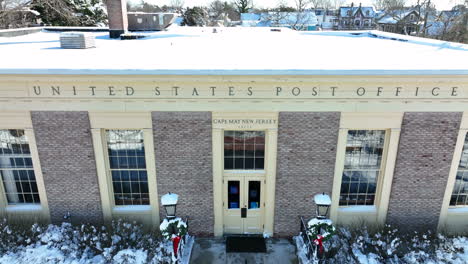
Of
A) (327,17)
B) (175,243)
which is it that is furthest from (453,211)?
(327,17)

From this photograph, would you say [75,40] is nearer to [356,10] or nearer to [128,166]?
[128,166]

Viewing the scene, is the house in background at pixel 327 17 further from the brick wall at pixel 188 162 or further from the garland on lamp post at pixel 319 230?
the garland on lamp post at pixel 319 230

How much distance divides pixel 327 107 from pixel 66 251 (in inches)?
318

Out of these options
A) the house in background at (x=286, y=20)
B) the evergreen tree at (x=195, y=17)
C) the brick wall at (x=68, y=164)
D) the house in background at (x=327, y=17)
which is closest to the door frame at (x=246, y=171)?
the brick wall at (x=68, y=164)

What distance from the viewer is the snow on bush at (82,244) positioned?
8.30 m

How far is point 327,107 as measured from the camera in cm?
830

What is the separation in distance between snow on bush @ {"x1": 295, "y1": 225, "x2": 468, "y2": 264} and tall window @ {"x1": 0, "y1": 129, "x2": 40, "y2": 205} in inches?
323

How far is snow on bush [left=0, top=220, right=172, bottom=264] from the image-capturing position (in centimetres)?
830

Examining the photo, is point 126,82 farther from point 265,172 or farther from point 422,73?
point 422,73

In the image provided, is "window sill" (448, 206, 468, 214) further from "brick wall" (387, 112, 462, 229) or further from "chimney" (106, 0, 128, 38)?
"chimney" (106, 0, 128, 38)

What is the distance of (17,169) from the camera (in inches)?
362

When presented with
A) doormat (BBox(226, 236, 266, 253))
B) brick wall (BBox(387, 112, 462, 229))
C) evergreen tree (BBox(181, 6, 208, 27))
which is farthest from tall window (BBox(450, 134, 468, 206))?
evergreen tree (BBox(181, 6, 208, 27))

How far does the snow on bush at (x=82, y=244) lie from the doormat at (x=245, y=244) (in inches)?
69.4

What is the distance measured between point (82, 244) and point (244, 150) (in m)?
5.24
